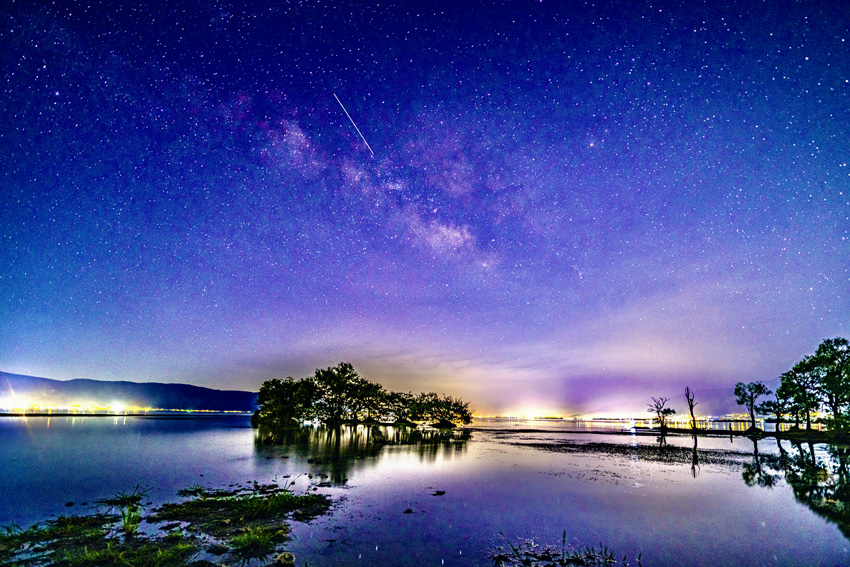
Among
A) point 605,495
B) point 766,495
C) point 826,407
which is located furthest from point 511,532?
point 826,407

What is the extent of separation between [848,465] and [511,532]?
38.3 meters

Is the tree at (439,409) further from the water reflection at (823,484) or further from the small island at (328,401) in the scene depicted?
the water reflection at (823,484)

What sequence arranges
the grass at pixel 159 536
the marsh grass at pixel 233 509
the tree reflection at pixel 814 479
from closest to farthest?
1. the grass at pixel 159 536
2. the marsh grass at pixel 233 509
3. the tree reflection at pixel 814 479

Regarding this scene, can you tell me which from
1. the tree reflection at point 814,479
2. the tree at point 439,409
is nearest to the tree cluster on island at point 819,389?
the tree reflection at point 814,479

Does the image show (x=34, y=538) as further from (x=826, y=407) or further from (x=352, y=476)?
(x=826, y=407)

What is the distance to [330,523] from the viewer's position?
15586 mm

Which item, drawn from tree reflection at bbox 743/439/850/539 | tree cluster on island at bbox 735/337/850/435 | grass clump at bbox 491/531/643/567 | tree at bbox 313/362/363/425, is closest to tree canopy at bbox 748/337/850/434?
tree cluster on island at bbox 735/337/850/435

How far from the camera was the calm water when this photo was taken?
13.7m

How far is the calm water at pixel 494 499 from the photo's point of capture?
44.8 ft

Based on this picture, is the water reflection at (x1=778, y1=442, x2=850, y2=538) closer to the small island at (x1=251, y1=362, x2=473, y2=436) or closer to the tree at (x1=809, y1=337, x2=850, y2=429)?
the tree at (x1=809, y1=337, x2=850, y2=429)

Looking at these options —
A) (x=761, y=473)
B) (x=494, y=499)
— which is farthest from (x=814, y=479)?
(x=494, y=499)

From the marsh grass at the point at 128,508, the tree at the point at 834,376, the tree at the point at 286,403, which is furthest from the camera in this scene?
the tree at the point at 286,403

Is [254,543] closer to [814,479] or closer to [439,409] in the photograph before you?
[814,479]

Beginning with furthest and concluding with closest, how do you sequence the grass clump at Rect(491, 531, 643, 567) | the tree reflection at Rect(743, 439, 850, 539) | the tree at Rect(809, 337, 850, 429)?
the tree at Rect(809, 337, 850, 429)
the tree reflection at Rect(743, 439, 850, 539)
the grass clump at Rect(491, 531, 643, 567)
